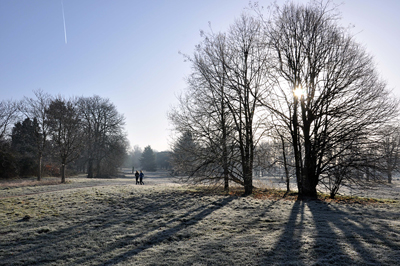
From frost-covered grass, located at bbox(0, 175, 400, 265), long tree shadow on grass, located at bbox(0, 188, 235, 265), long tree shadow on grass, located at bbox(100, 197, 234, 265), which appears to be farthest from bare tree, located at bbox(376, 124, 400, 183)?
long tree shadow on grass, located at bbox(0, 188, 235, 265)

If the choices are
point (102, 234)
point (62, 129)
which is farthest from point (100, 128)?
point (102, 234)

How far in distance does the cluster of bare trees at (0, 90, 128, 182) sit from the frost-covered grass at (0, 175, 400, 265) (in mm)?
15591

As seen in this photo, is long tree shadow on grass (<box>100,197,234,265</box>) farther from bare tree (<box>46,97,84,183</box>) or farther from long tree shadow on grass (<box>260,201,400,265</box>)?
bare tree (<box>46,97,84,183</box>)

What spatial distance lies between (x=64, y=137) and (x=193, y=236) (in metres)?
23.1

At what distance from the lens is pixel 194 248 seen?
5836 millimetres

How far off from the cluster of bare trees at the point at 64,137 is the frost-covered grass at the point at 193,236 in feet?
51.2

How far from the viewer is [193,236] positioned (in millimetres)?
6902

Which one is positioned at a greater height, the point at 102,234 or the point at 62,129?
the point at 62,129

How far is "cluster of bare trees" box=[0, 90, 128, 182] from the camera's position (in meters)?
24.9

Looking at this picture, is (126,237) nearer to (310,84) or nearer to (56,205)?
(56,205)

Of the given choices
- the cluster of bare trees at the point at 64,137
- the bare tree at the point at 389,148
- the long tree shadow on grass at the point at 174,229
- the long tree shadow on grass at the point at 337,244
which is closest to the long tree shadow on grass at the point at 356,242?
the long tree shadow on grass at the point at 337,244

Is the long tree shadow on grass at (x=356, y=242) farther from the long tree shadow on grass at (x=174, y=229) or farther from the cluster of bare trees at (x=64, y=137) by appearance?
the cluster of bare trees at (x=64, y=137)

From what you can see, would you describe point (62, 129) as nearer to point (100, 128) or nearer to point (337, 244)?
point (100, 128)

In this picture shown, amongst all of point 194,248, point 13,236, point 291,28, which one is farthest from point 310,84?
point 13,236
